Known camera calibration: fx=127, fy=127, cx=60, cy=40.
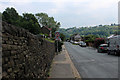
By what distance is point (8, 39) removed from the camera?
242cm

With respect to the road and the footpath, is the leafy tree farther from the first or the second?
the footpath

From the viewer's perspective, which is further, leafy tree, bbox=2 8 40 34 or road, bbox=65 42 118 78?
leafy tree, bbox=2 8 40 34

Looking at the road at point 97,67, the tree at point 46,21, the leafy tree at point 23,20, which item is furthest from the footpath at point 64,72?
the tree at point 46,21

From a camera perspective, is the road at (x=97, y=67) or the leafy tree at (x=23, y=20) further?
the leafy tree at (x=23, y=20)

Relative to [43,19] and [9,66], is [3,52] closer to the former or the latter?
[9,66]

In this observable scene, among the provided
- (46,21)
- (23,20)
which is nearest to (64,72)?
(23,20)

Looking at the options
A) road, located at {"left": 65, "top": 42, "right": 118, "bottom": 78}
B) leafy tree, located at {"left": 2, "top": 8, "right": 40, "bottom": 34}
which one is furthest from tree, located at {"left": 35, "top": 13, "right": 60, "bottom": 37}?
road, located at {"left": 65, "top": 42, "right": 118, "bottom": 78}

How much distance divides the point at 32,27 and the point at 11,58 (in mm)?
47812

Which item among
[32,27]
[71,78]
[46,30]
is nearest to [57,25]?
[46,30]

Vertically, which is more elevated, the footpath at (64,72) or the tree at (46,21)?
the tree at (46,21)

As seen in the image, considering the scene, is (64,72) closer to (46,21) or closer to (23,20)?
(23,20)

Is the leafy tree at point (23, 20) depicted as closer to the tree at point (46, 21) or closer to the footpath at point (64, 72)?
the tree at point (46, 21)

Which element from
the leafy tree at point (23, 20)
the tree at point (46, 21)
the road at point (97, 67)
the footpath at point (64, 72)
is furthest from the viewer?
the tree at point (46, 21)

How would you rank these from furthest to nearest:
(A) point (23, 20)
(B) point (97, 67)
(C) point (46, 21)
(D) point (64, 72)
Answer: (C) point (46, 21) < (A) point (23, 20) < (B) point (97, 67) < (D) point (64, 72)
